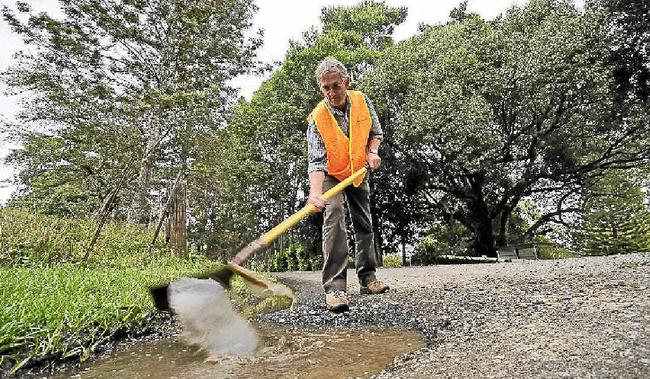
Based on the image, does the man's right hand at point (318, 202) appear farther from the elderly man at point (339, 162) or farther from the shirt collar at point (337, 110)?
the shirt collar at point (337, 110)

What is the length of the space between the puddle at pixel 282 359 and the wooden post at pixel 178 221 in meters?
6.31

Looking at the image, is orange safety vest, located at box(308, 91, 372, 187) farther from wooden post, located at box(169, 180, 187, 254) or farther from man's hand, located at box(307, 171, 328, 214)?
wooden post, located at box(169, 180, 187, 254)

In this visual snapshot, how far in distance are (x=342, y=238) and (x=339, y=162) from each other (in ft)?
1.78

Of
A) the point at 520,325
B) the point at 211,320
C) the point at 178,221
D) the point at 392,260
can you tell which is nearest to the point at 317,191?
the point at 211,320

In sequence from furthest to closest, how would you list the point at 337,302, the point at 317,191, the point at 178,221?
the point at 178,221 < the point at 317,191 < the point at 337,302

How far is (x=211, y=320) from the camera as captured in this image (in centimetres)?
233

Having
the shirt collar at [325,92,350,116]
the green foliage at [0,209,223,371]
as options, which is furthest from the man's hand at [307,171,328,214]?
the green foliage at [0,209,223,371]

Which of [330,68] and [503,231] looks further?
[503,231]

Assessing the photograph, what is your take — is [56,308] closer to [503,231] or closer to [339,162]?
[339,162]

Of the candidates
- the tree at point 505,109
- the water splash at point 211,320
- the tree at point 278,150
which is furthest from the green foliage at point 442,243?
the water splash at point 211,320

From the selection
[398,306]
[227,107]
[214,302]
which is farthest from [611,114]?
[214,302]

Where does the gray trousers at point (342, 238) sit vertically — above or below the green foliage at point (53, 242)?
below

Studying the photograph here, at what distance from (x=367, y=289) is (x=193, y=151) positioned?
12.3 meters

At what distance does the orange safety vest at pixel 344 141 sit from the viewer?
3.23 metres
